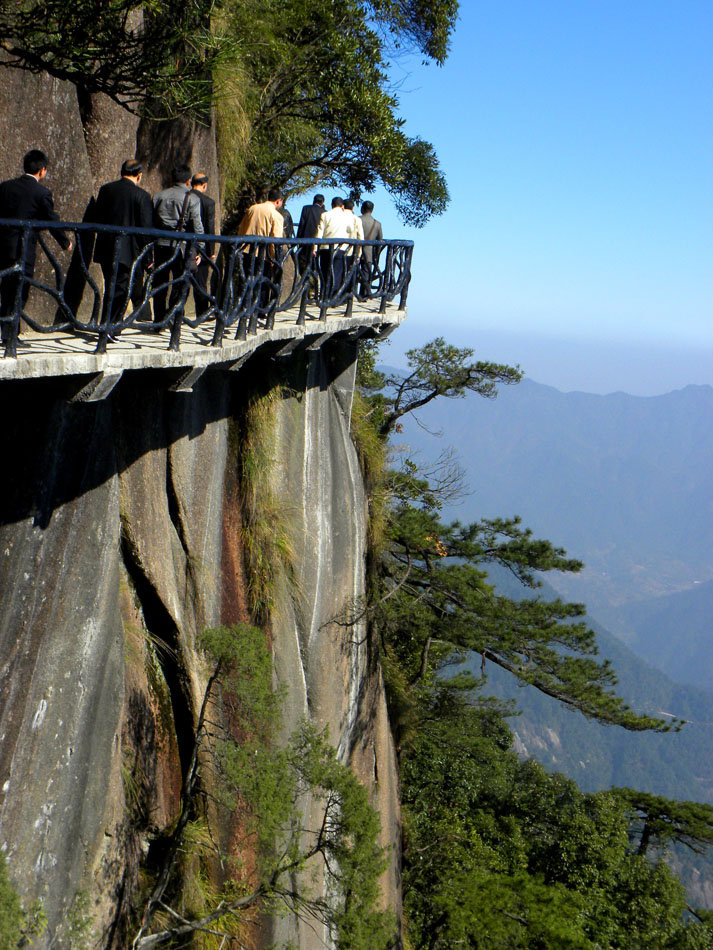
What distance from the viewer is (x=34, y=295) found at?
303 inches

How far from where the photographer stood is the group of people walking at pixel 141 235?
21.6 ft

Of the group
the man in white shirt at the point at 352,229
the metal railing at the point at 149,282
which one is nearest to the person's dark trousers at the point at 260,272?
the metal railing at the point at 149,282

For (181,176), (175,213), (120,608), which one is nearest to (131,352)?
(175,213)

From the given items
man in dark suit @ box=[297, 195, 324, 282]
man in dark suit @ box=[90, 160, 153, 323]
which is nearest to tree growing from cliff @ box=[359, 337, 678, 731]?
man in dark suit @ box=[297, 195, 324, 282]

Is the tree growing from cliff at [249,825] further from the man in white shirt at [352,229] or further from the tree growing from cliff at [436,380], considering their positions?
the tree growing from cliff at [436,380]

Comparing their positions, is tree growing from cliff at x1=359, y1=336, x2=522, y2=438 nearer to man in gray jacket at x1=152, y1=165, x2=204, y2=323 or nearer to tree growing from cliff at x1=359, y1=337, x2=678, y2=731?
tree growing from cliff at x1=359, y1=337, x2=678, y2=731

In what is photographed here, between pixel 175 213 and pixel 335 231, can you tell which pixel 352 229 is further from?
pixel 175 213

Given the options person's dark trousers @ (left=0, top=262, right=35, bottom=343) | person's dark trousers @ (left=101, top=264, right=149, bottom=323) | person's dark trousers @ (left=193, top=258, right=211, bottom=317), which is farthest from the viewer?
person's dark trousers @ (left=193, top=258, right=211, bottom=317)

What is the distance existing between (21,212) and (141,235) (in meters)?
1.07

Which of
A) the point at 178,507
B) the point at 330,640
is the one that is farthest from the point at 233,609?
the point at 330,640

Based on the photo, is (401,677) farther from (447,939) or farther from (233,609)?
(233,609)

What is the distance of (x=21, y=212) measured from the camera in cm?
662

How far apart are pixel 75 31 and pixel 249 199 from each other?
8.31 m

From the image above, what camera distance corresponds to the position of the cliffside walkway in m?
6.16
